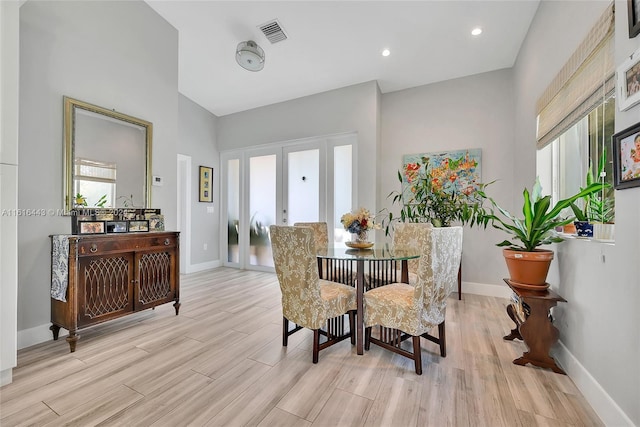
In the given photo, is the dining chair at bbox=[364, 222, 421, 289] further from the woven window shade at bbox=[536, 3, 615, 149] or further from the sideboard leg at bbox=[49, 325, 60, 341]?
the sideboard leg at bbox=[49, 325, 60, 341]

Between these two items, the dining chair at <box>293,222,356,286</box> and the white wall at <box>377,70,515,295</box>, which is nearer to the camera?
the dining chair at <box>293,222,356,286</box>

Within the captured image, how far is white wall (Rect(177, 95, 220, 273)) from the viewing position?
4715 millimetres

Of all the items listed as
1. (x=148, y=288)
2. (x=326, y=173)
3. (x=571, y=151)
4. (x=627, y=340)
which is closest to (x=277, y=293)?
(x=148, y=288)

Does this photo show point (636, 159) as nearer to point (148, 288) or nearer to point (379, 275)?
point (379, 275)

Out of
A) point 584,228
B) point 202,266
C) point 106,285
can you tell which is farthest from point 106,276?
point 584,228

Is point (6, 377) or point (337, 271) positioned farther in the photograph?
point (337, 271)

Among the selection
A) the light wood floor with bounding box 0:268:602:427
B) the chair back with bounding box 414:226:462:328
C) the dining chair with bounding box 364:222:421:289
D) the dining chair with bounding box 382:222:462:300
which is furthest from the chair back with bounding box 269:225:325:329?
the dining chair with bounding box 382:222:462:300

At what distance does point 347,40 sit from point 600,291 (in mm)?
3289

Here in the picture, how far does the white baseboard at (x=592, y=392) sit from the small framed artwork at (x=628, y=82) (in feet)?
4.75

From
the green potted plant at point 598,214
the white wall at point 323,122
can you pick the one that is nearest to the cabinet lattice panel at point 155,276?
the white wall at point 323,122

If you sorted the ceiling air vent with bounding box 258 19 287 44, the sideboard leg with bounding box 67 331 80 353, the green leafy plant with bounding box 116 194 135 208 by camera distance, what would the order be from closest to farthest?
the sideboard leg with bounding box 67 331 80 353 → the green leafy plant with bounding box 116 194 135 208 → the ceiling air vent with bounding box 258 19 287 44

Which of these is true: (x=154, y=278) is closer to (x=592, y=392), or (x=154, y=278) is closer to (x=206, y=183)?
(x=206, y=183)

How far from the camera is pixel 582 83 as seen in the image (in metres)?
1.76

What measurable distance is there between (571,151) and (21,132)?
4.50 metres
